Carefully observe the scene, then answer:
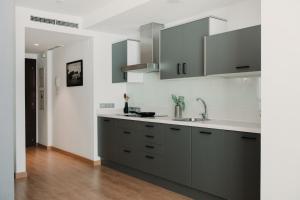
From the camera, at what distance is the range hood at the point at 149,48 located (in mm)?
4160

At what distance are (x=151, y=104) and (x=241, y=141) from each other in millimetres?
2223

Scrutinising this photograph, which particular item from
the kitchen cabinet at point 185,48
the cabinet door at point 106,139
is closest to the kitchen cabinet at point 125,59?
the cabinet door at point 106,139

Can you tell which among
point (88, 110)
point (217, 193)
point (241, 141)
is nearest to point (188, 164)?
point (217, 193)

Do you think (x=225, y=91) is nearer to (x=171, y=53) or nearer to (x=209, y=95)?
(x=209, y=95)

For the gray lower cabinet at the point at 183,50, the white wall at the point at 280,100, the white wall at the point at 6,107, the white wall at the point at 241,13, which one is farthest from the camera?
the gray lower cabinet at the point at 183,50

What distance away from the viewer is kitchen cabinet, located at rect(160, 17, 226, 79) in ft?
11.3

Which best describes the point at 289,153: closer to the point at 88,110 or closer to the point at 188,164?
the point at 188,164

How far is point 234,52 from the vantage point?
Answer: 3018 millimetres

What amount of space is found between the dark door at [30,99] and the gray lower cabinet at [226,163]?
5.15 m

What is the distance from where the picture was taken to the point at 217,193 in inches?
115

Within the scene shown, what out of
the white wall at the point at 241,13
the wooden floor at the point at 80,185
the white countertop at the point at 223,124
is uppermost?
the white wall at the point at 241,13

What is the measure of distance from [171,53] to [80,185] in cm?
219

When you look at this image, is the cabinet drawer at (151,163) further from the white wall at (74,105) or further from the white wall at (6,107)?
the white wall at (6,107)

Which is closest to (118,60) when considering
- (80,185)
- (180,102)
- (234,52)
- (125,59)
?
(125,59)
